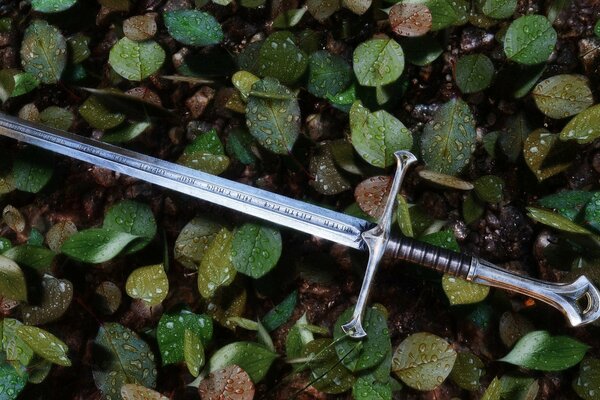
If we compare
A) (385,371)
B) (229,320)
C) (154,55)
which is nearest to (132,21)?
(154,55)

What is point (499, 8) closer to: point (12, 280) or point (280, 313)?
point (280, 313)

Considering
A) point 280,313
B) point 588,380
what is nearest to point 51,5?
point 280,313

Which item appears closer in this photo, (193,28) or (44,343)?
(44,343)

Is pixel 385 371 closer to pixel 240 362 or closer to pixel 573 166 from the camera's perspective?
pixel 240 362

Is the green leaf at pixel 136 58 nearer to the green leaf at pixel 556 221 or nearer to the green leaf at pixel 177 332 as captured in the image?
the green leaf at pixel 177 332

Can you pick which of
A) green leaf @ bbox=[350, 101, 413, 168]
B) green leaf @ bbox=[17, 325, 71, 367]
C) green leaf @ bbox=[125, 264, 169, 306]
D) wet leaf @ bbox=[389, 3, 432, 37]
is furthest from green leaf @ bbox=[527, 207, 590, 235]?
green leaf @ bbox=[17, 325, 71, 367]
